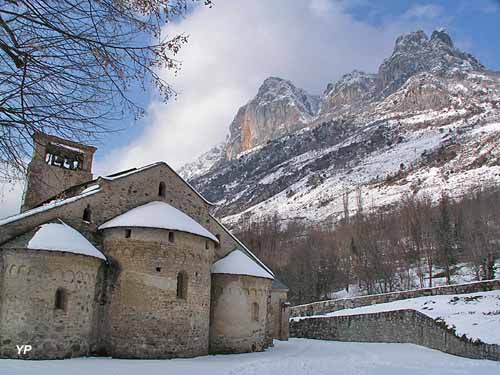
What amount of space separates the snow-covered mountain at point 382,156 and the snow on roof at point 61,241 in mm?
76975

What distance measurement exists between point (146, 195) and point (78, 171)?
8932 mm

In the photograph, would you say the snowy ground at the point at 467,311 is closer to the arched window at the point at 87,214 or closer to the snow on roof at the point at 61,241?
the snow on roof at the point at 61,241

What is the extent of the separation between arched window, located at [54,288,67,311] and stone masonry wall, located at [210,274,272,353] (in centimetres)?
795

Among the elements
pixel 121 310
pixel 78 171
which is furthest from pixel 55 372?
pixel 78 171

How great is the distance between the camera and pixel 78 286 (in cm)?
2017

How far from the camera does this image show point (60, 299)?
64.5 ft

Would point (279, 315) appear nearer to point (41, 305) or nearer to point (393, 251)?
point (41, 305)

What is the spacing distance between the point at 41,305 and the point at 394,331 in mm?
21844

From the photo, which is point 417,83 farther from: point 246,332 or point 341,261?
point 246,332

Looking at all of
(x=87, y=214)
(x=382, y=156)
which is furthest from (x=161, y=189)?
(x=382, y=156)

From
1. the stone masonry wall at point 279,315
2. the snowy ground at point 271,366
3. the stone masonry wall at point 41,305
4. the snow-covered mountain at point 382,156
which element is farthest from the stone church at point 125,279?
the snow-covered mountain at point 382,156

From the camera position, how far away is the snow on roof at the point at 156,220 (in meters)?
→ 22.0

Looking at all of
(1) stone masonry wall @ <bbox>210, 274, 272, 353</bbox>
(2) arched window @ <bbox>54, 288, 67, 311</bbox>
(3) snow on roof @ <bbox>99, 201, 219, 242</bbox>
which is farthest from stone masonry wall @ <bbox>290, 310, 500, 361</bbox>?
(2) arched window @ <bbox>54, 288, 67, 311</bbox>

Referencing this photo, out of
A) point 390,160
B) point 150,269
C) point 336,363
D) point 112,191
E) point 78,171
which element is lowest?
point 336,363
